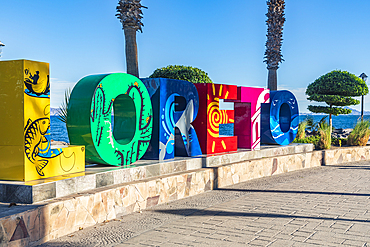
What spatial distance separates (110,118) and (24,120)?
1.94 meters

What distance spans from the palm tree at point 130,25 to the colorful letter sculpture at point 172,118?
4.99 metres

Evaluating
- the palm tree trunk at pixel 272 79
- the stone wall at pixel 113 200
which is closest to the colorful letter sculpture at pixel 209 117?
the stone wall at pixel 113 200

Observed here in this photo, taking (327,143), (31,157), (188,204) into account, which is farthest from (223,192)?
(327,143)

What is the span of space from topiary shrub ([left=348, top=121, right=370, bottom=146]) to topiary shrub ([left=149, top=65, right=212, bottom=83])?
7454mm

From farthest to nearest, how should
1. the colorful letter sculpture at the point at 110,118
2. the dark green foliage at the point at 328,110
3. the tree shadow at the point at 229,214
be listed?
the dark green foliage at the point at 328,110
the colorful letter sculpture at the point at 110,118
the tree shadow at the point at 229,214

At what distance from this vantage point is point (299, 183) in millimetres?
9555

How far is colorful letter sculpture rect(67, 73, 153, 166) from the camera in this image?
22.8 feet

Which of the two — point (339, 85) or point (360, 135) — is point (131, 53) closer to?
point (339, 85)

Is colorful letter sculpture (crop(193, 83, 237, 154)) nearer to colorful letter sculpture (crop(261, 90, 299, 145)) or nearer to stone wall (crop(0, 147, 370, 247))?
stone wall (crop(0, 147, 370, 247))

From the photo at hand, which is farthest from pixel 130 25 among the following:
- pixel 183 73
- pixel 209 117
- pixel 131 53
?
pixel 209 117

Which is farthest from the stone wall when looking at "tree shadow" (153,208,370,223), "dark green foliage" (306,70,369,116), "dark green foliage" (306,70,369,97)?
"dark green foliage" (306,70,369,97)

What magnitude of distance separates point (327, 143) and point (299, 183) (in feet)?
18.7

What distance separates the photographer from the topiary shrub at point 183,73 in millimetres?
18453

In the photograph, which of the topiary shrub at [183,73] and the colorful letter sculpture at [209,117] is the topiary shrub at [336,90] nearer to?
the topiary shrub at [183,73]
